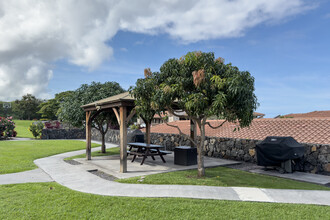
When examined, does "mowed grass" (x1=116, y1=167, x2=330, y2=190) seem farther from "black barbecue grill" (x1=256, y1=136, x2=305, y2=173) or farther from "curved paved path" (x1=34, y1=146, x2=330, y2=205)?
"black barbecue grill" (x1=256, y1=136, x2=305, y2=173)

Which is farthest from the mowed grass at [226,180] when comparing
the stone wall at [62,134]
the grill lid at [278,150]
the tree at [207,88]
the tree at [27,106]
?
the tree at [27,106]

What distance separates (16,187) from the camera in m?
6.56

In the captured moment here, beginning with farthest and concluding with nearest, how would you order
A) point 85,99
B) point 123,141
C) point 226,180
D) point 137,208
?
1. point 85,99
2. point 123,141
3. point 226,180
4. point 137,208

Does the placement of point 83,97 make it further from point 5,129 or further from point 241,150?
point 5,129

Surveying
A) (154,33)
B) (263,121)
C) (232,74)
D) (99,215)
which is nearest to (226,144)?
(263,121)

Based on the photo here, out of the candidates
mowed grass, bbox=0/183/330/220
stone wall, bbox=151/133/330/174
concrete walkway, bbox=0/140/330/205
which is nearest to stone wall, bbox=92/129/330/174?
stone wall, bbox=151/133/330/174

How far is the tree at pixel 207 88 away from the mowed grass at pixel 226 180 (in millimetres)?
581

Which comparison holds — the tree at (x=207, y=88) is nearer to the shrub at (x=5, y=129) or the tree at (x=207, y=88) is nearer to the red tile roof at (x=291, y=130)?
the red tile roof at (x=291, y=130)

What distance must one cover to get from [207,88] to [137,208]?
12.9ft

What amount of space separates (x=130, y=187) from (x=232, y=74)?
4.51 m

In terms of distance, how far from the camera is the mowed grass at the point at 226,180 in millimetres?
6922

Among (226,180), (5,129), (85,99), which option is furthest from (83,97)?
(5,129)

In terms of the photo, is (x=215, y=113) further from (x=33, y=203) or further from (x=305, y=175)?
(x=33, y=203)

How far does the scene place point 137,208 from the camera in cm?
503
